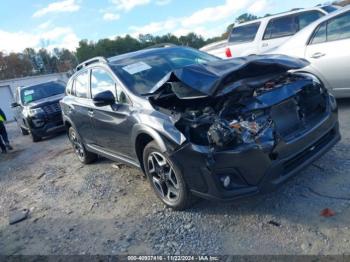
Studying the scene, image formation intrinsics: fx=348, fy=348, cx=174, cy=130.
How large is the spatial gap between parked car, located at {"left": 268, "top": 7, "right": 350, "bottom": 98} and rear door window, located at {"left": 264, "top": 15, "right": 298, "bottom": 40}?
3656 mm

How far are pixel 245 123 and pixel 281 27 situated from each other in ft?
25.2

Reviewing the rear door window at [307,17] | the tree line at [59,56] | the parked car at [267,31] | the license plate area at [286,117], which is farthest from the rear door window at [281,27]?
the tree line at [59,56]

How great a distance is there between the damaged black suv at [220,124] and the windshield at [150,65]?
0.07 feet

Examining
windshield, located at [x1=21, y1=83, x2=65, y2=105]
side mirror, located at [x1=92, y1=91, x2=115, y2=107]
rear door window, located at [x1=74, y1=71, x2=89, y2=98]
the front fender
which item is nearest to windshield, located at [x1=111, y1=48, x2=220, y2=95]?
side mirror, located at [x1=92, y1=91, x2=115, y2=107]

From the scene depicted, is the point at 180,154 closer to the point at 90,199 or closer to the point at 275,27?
the point at 90,199

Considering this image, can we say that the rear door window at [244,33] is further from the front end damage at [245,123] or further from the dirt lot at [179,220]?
the front end damage at [245,123]

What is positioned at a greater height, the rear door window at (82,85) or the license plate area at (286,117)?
the rear door window at (82,85)

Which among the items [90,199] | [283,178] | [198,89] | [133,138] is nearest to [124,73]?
[133,138]

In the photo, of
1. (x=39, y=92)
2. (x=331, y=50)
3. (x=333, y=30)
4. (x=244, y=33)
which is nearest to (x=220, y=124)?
(x=331, y=50)

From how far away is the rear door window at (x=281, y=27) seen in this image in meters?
9.66

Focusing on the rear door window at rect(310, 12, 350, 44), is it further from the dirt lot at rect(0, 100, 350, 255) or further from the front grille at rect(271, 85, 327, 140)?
the front grille at rect(271, 85, 327, 140)

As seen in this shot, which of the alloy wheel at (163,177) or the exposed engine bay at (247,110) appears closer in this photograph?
the exposed engine bay at (247,110)

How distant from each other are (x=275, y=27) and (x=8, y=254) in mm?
8906

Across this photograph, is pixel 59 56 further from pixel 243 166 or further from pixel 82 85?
pixel 243 166
